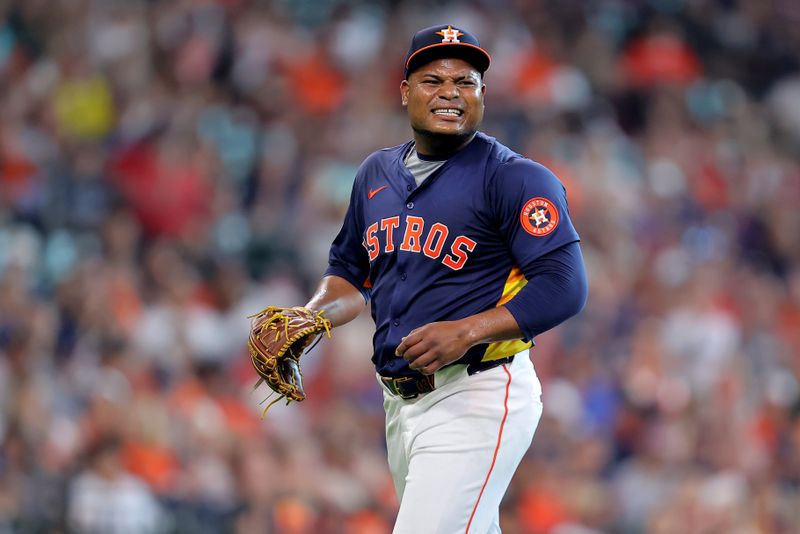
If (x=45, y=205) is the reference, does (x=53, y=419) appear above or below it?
below

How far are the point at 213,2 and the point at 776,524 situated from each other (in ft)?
21.2

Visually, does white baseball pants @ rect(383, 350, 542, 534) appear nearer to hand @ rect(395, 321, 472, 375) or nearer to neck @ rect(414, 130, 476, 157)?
hand @ rect(395, 321, 472, 375)

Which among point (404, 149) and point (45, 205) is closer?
point (404, 149)

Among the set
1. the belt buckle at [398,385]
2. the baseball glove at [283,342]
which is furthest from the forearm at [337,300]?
the belt buckle at [398,385]

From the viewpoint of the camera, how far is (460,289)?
3693 mm

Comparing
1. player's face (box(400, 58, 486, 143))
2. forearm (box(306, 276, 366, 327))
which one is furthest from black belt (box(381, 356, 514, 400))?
player's face (box(400, 58, 486, 143))

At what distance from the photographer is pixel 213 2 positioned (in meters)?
10.5

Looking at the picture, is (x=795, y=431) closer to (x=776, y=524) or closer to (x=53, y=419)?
(x=776, y=524)

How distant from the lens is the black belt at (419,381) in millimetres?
3705

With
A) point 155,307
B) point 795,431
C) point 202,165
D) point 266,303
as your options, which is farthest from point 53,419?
point 795,431

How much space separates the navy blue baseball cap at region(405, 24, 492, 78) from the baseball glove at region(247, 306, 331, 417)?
2.97 ft

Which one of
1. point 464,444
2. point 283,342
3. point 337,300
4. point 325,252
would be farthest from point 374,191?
point 325,252

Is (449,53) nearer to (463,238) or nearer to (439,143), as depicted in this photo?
(439,143)

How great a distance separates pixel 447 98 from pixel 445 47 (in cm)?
16
